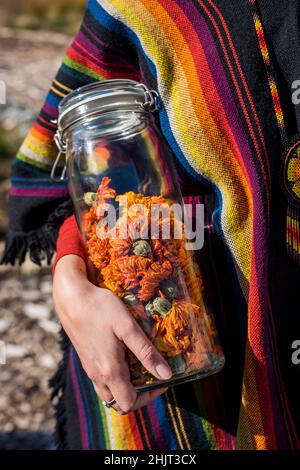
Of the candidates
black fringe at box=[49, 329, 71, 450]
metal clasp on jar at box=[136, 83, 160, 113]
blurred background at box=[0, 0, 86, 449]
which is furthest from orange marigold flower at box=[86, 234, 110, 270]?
blurred background at box=[0, 0, 86, 449]

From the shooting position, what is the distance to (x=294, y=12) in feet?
3.00

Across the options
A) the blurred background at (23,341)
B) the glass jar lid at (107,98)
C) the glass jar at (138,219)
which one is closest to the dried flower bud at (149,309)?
the glass jar at (138,219)

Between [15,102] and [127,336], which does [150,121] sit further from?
[15,102]

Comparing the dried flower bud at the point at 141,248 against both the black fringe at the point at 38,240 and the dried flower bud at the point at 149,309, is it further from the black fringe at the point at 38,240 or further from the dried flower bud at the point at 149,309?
the black fringe at the point at 38,240

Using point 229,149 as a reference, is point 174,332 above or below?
below

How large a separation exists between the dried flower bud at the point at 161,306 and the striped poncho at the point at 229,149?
0.16 metres

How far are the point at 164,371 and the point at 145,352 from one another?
41 millimetres

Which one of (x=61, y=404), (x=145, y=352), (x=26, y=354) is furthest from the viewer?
(x=26, y=354)

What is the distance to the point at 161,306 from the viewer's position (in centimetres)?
89

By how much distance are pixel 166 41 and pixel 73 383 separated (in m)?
0.77

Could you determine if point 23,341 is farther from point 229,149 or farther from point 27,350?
point 229,149

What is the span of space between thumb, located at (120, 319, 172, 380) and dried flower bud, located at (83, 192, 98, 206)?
0.21 metres

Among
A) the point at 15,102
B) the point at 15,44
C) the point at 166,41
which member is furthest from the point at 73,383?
the point at 15,44

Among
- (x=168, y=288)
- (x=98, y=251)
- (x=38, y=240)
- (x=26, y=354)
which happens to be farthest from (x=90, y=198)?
(x=26, y=354)
